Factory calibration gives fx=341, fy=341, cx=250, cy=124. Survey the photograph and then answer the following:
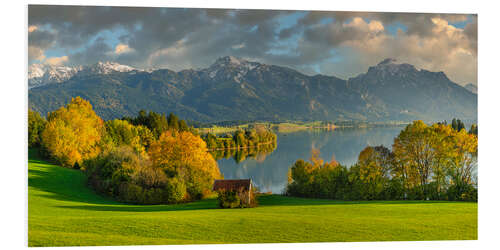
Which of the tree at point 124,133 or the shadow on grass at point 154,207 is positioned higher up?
the tree at point 124,133

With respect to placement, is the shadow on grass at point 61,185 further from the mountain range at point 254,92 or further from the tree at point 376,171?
the tree at point 376,171

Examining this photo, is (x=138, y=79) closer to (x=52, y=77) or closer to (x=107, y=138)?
(x=52, y=77)

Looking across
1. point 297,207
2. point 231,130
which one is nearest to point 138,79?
point 231,130

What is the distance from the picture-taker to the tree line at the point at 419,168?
28.1 feet

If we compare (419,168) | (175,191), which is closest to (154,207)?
(175,191)

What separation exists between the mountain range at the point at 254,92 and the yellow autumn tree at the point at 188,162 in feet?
6.79

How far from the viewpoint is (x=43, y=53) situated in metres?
7.78

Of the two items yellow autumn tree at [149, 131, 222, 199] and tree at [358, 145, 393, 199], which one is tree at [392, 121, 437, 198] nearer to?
tree at [358, 145, 393, 199]

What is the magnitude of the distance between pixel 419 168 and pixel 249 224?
198 inches

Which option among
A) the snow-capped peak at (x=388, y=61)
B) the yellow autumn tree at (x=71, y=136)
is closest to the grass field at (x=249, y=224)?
the snow-capped peak at (x=388, y=61)

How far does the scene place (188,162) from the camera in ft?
34.2

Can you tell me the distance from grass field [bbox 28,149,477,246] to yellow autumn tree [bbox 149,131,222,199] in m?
1.77

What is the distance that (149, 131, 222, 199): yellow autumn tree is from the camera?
9.99 meters
